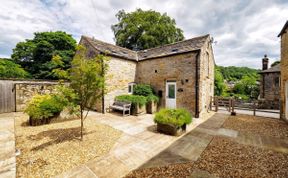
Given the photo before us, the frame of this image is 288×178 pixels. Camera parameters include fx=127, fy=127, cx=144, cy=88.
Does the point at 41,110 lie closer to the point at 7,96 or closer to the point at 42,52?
the point at 7,96

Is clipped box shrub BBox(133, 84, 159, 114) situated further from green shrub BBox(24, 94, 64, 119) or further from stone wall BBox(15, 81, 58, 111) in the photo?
stone wall BBox(15, 81, 58, 111)

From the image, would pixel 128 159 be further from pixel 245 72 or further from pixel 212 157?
pixel 245 72

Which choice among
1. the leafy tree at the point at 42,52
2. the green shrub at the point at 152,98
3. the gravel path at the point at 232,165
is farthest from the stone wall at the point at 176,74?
the leafy tree at the point at 42,52

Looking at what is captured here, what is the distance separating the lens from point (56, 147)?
407cm

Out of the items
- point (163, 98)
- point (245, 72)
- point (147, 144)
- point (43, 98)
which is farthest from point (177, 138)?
point (245, 72)

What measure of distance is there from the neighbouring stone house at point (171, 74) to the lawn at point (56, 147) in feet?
11.5

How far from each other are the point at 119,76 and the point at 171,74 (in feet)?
13.9

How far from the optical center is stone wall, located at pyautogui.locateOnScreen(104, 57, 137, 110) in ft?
32.6

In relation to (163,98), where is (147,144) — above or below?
below

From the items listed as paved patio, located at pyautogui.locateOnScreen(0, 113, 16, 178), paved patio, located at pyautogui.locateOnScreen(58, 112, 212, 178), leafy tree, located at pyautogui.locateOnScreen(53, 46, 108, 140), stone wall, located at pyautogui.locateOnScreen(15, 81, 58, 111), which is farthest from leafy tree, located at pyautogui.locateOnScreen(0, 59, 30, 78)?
paved patio, located at pyautogui.locateOnScreen(58, 112, 212, 178)

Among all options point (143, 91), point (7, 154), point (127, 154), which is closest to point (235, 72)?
Answer: point (143, 91)

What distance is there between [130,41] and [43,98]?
1731 centimetres

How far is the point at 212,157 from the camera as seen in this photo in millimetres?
3672

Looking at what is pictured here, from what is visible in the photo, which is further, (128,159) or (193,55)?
(193,55)
